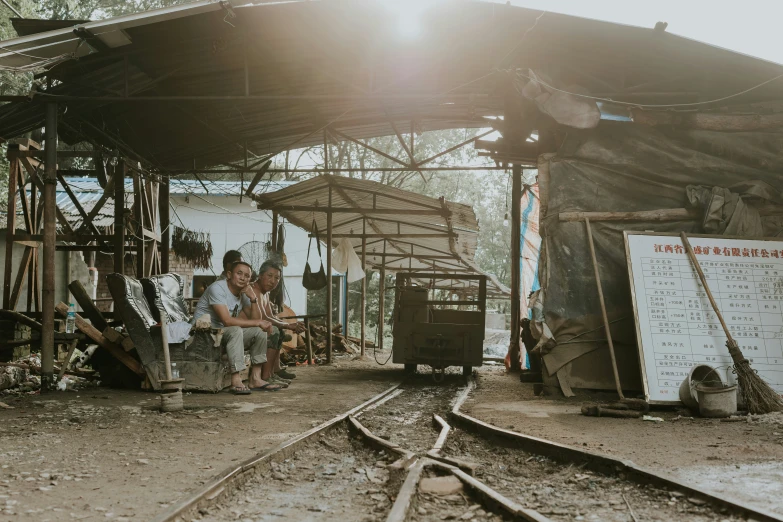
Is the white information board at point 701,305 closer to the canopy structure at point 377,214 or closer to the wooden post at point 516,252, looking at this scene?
the wooden post at point 516,252

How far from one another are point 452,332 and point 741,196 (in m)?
5.08

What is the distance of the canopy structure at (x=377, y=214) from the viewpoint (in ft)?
43.7

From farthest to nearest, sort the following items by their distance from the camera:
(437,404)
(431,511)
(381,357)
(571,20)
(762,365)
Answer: (381,357) < (437,404) < (571,20) < (762,365) < (431,511)

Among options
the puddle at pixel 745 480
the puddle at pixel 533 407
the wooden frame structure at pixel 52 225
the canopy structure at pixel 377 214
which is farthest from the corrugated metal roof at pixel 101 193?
the puddle at pixel 745 480

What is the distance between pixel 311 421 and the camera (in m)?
6.40

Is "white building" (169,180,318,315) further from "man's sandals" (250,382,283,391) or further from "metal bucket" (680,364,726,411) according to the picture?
"metal bucket" (680,364,726,411)

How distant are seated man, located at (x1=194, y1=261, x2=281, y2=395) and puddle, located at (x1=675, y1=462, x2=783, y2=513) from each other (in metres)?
5.44

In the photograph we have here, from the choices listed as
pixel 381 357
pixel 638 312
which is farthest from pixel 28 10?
pixel 638 312

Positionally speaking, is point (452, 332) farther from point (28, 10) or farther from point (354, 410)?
point (28, 10)

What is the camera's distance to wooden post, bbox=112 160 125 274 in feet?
32.9

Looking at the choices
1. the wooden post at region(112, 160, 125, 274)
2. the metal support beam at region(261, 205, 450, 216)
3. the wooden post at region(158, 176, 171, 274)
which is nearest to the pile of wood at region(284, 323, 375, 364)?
the metal support beam at region(261, 205, 450, 216)

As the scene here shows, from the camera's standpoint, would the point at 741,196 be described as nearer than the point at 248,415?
No

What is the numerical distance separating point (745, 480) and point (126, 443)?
13.6ft

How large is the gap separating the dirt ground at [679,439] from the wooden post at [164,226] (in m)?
7.45
